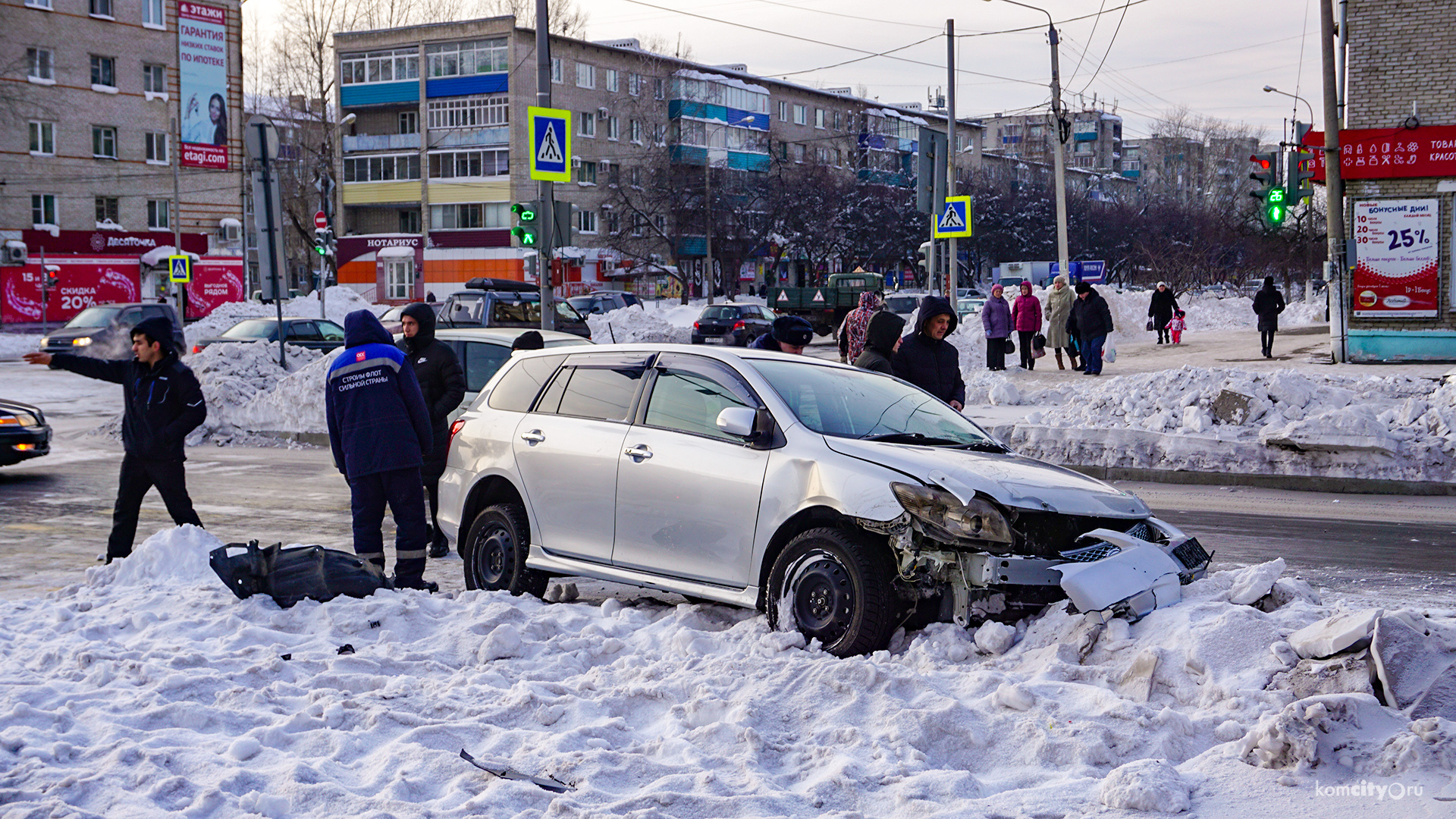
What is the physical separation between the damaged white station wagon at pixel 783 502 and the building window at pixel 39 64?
180 ft

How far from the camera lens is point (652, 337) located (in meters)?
36.6

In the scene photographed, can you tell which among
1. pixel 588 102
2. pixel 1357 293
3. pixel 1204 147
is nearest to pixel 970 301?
pixel 1357 293

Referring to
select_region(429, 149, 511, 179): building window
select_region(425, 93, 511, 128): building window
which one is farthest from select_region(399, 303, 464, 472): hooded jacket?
select_region(425, 93, 511, 128): building window

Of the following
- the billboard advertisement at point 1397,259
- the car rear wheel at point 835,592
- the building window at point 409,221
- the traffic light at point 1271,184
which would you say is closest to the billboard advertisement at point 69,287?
the building window at point 409,221

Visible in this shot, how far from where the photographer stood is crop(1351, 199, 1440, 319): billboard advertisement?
2494cm

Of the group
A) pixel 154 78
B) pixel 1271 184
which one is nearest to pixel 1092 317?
pixel 1271 184

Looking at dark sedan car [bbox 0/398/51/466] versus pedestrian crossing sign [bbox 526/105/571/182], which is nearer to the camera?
dark sedan car [bbox 0/398/51/466]

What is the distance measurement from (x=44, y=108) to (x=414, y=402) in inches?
2149

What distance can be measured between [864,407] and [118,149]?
5736 centimetres

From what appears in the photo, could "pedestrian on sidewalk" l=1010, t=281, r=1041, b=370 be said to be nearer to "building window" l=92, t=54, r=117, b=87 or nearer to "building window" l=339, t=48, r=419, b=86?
"building window" l=92, t=54, r=117, b=87

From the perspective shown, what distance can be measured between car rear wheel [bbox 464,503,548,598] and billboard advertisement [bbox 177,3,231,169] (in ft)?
183

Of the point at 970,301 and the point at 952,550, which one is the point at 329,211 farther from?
the point at 952,550

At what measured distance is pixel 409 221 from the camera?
73.4 meters

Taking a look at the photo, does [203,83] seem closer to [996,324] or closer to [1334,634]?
[996,324]
